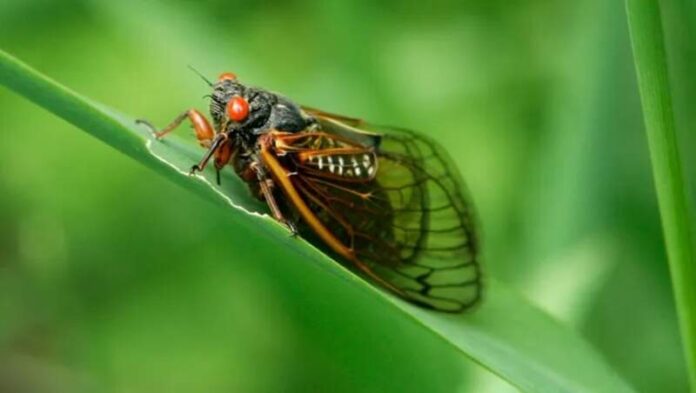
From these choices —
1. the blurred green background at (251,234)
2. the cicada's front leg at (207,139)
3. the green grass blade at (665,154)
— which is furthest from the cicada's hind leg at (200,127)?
the green grass blade at (665,154)

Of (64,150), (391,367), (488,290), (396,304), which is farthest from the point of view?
(64,150)

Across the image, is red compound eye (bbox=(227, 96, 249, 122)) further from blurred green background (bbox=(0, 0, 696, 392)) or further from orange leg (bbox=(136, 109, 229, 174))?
blurred green background (bbox=(0, 0, 696, 392))

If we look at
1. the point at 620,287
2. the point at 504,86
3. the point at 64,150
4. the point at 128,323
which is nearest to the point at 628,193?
the point at 620,287

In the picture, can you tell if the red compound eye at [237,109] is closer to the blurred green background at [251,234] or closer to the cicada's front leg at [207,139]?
the cicada's front leg at [207,139]

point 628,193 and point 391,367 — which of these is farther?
point 628,193

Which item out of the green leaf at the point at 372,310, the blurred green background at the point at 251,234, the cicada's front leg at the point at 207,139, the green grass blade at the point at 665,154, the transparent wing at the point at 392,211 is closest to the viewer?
the green grass blade at the point at 665,154

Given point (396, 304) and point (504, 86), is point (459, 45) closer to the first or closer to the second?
point (504, 86)
